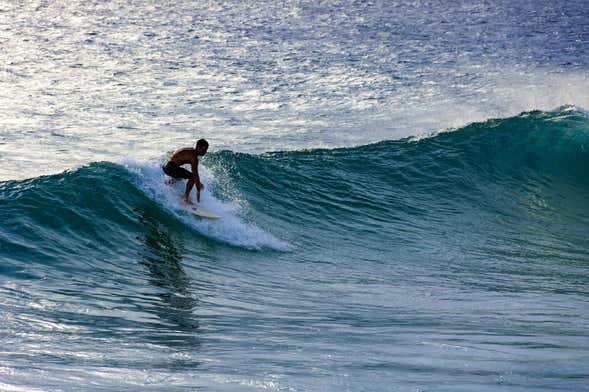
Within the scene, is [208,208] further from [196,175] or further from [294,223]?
[294,223]

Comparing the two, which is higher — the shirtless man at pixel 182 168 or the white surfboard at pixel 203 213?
the shirtless man at pixel 182 168

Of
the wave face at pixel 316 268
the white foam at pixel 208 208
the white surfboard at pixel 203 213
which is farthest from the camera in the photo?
the white surfboard at pixel 203 213

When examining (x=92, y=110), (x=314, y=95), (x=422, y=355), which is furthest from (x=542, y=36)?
(x=422, y=355)

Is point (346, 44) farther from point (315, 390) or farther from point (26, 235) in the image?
point (315, 390)

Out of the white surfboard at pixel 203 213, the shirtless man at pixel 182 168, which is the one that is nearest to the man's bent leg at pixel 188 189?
the shirtless man at pixel 182 168

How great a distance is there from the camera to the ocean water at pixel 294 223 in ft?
25.9

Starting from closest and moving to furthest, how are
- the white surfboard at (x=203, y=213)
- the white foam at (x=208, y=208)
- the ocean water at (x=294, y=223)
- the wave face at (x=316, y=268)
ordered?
the wave face at (x=316, y=268)
the ocean water at (x=294, y=223)
the white foam at (x=208, y=208)
the white surfboard at (x=203, y=213)

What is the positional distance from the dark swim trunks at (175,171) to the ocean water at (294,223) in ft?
1.11

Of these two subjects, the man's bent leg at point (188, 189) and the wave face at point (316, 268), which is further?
the man's bent leg at point (188, 189)

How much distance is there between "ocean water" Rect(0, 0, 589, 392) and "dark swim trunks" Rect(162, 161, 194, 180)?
0.34 meters

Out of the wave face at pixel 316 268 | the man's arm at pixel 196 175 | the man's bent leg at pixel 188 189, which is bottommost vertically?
the wave face at pixel 316 268

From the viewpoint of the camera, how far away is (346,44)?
3712cm

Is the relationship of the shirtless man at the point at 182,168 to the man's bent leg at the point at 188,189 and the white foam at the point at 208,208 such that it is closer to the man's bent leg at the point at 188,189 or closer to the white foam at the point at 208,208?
the man's bent leg at the point at 188,189

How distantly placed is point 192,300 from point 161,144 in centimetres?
1111
